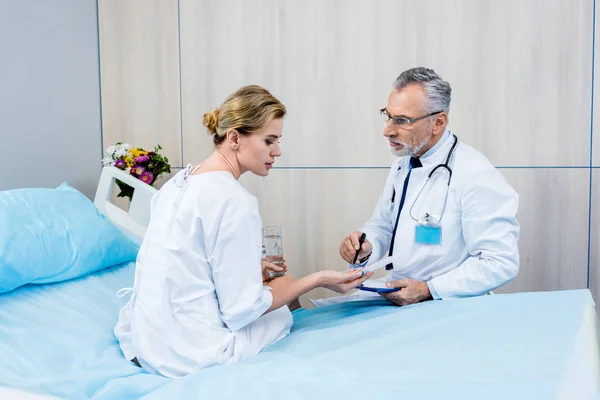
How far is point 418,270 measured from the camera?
2.20m

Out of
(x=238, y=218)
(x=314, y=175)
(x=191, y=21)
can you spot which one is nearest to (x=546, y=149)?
(x=314, y=175)

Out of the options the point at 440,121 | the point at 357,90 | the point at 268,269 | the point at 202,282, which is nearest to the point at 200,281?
the point at 202,282

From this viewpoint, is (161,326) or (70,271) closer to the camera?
(161,326)

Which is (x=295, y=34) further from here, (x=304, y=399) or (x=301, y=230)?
(x=304, y=399)

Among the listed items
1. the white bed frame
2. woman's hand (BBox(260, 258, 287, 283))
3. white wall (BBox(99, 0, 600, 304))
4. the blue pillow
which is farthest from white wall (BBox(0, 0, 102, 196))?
woman's hand (BBox(260, 258, 287, 283))

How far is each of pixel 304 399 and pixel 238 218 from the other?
564mm

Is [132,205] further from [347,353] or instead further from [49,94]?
[347,353]

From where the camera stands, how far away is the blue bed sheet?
133 centimetres

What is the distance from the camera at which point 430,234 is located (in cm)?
213

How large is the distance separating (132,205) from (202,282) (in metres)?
1.51

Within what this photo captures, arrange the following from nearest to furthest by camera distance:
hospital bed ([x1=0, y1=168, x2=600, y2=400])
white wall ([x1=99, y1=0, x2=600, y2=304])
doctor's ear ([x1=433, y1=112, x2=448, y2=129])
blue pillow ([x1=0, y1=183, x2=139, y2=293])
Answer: hospital bed ([x1=0, y1=168, x2=600, y2=400]), blue pillow ([x1=0, y1=183, x2=139, y2=293]), doctor's ear ([x1=433, y1=112, x2=448, y2=129]), white wall ([x1=99, y1=0, x2=600, y2=304])

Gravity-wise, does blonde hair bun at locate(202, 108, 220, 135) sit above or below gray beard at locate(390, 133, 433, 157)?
above

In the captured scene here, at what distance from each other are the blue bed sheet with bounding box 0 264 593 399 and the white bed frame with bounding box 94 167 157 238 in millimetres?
790

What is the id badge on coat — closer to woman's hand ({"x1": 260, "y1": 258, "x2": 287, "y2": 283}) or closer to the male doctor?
the male doctor
